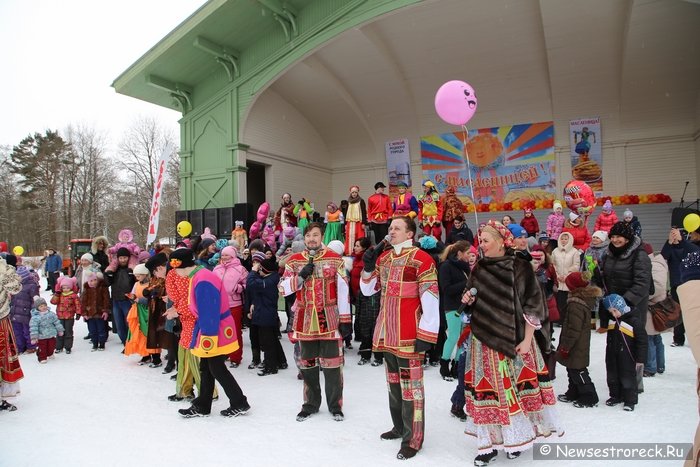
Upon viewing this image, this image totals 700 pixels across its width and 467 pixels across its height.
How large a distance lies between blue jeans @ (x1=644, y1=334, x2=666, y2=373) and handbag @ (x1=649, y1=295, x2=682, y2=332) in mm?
383

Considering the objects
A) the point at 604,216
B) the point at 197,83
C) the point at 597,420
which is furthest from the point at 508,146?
the point at 597,420

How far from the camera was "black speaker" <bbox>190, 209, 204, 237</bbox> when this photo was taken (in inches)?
590

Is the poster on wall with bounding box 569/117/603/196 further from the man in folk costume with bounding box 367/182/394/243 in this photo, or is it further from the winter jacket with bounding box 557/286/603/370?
the winter jacket with bounding box 557/286/603/370

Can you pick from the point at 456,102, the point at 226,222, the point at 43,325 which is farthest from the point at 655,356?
the point at 226,222

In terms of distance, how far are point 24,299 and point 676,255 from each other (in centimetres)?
1020

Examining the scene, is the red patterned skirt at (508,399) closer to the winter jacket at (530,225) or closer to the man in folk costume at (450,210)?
the man in folk costume at (450,210)

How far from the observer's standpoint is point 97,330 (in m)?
8.22

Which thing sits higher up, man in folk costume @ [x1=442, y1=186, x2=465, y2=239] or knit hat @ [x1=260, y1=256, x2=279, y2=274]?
man in folk costume @ [x1=442, y1=186, x2=465, y2=239]

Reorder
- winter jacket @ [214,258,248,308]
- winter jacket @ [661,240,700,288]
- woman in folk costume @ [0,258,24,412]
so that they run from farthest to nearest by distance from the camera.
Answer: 1. winter jacket @ [661,240,700,288]
2. winter jacket @ [214,258,248,308]
3. woman in folk costume @ [0,258,24,412]

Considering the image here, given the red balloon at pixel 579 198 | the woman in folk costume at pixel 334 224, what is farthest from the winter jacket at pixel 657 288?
the woman in folk costume at pixel 334 224

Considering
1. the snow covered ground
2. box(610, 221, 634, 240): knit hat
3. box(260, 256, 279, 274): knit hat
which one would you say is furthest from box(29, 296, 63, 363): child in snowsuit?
box(610, 221, 634, 240): knit hat

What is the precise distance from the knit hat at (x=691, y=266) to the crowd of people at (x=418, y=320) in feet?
0.06

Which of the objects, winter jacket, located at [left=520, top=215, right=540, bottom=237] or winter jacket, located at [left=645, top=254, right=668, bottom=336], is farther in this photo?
winter jacket, located at [left=520, top=215, right=540, bottom=237]

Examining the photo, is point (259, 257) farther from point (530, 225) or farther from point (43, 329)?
point (530, 225)
